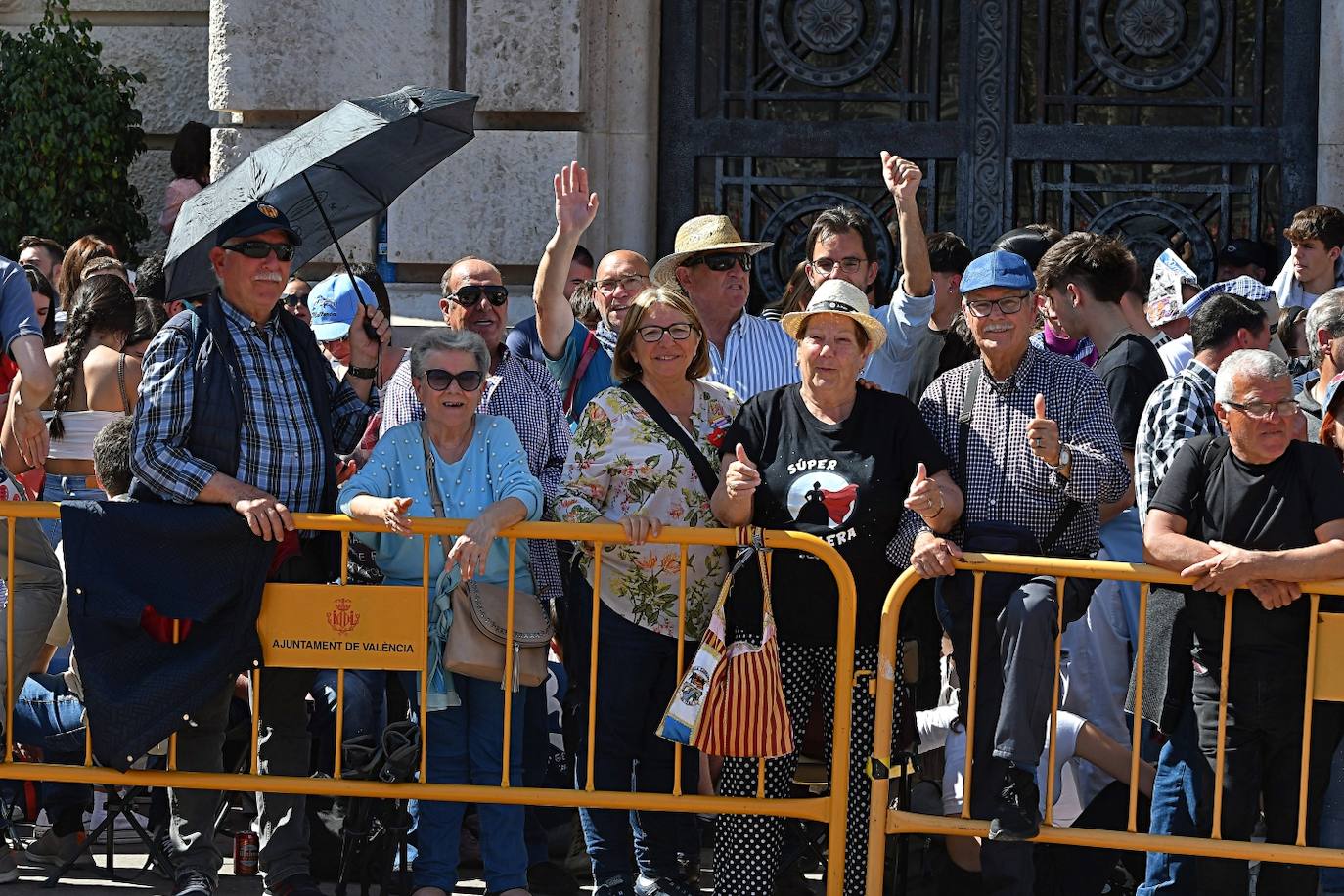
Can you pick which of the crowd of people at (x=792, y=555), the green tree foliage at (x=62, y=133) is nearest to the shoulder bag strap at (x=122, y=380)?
the crowd of people at (x=792, y=555)

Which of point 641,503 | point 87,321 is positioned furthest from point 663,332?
point 87,321

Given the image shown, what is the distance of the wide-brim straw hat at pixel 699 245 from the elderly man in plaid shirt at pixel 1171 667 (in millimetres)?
1615

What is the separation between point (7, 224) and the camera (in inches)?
388

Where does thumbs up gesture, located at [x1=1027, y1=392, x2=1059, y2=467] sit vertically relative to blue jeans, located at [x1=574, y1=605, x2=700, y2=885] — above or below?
above

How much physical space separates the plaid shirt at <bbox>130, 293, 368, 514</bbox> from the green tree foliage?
4298mm

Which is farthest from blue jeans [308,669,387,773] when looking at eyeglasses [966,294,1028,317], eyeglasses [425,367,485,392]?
eyeglasses [966,294,1028,317]

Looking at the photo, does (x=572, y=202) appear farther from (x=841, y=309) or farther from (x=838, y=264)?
(x=841, y=309)

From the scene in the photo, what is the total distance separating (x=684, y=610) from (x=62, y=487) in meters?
2.74

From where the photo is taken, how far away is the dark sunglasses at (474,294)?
6699 millimetres

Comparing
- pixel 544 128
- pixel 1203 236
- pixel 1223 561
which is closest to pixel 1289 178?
pixel 1203 236

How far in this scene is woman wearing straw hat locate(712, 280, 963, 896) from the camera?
557cm

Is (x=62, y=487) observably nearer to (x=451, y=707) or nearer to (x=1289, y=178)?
(x=451, y=707)

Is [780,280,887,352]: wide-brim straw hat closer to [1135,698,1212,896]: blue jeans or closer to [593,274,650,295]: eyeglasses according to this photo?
[593,274,650,295]: eyeglasses

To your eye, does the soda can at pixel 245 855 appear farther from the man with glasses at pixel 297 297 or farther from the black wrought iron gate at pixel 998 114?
the black wrought iron gate at pixel 998 114
